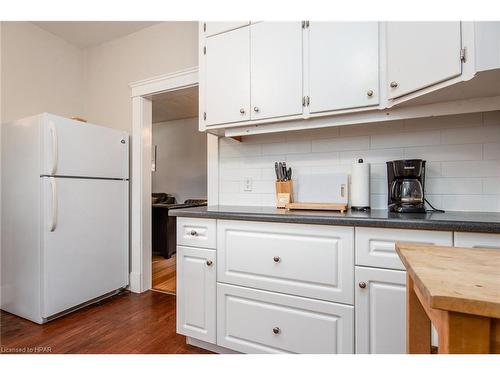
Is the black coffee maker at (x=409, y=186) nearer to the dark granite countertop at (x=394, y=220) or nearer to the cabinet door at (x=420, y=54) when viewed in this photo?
the dark granite countertop at (x=394, y=220)

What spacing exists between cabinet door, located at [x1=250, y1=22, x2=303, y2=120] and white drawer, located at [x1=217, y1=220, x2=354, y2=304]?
2.43 ft

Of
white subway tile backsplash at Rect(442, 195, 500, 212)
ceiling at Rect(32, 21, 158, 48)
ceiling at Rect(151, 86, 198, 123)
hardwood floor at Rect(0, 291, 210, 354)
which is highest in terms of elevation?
ceiling at Rect(32, 21, 158, 48)

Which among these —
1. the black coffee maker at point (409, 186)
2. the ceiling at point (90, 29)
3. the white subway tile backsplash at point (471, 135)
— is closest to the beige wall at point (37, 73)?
the ceiling at point (90, 29)

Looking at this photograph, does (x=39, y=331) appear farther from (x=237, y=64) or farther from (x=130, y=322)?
(x=237, y=64)

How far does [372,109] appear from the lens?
1470mm

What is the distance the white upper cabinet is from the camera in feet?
5.78

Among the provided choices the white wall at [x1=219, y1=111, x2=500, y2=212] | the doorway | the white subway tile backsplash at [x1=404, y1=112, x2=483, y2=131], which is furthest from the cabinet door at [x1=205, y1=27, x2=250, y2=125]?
the doorway

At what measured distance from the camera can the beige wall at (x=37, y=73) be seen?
2.38m

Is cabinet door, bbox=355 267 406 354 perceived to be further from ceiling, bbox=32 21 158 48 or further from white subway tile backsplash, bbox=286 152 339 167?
ceiling, bbox=32 21 158 48

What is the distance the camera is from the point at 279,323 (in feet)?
4.68

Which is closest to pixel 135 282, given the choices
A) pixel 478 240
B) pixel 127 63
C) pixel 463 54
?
pixel 127 63

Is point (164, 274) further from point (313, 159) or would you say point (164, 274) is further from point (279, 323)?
point (313, 159)

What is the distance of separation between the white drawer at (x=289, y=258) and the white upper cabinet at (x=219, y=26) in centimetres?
128
